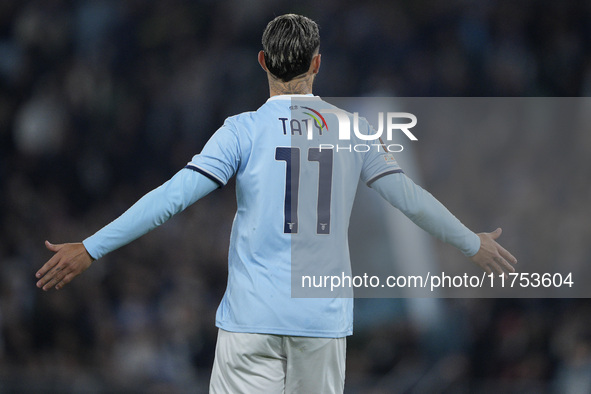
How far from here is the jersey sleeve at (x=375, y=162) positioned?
2549 mm

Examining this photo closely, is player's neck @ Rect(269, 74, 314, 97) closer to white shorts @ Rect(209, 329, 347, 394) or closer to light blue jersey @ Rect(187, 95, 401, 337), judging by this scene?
light blue jersey @ Rect(187, 95, 401, 337)

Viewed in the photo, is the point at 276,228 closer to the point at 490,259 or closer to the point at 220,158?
the point at 220,158

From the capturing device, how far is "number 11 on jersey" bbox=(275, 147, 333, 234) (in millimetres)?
2414

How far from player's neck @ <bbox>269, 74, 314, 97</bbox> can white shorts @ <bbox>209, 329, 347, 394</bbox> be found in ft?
2.34

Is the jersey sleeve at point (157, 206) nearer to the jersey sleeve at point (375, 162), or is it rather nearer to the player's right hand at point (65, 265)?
the player's right hand at point (65, 265)

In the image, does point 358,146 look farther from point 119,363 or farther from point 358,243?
point 119,363

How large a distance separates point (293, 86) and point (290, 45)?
0.12m

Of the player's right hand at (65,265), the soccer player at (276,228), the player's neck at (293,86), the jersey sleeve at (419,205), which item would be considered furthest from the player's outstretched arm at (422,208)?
the player's right hand at (65,265)

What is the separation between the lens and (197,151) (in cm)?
644

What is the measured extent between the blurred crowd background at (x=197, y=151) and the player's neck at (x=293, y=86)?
2.83m

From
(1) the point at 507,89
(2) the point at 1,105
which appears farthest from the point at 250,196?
(2) the point at 1,105

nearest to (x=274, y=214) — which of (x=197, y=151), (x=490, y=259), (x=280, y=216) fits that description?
(x=280, y=216)

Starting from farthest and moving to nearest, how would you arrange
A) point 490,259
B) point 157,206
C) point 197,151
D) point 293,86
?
point 197,151 < point 490,259 < point 293,86 < point 157,206

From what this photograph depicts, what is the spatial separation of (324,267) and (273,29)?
70 centimetres
